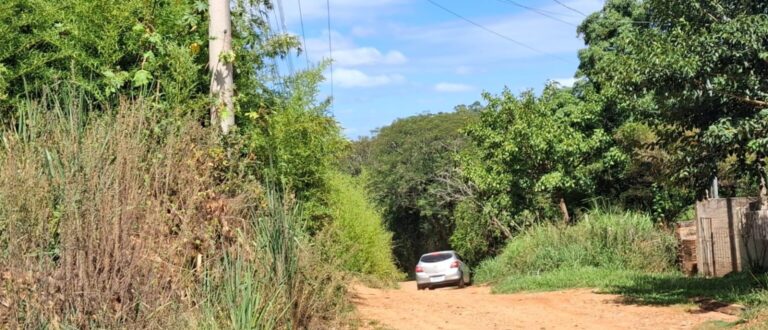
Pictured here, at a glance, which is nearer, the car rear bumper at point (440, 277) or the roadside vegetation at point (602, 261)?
the roadside vegetation at point (602, 261)

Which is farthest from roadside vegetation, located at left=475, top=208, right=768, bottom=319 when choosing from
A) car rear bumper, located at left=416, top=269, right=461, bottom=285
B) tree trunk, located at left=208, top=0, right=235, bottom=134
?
tree trunk, located at left=208, top=0, right=235, bottom=134

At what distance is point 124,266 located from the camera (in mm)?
5273

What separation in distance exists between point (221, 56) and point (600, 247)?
52.9ft

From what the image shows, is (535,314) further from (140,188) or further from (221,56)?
(140,188)

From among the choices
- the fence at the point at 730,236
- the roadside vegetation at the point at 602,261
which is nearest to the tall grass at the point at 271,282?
the roadside vegetation at the point at 602,261

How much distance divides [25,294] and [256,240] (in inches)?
80.0

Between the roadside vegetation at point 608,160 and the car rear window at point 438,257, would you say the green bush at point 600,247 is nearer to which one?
the roadside vegetation at point 608,160

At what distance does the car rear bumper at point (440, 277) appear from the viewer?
26.8 m

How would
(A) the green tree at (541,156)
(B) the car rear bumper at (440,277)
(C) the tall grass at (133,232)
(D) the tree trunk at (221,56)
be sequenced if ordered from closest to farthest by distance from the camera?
(C) the tall grass at (133,232), (D) the tree trunk at (221,56), (A) the green tree at (541,156), (B) the car rear bumper at (440,277)

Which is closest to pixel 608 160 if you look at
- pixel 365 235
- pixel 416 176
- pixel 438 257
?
pixel 438 257

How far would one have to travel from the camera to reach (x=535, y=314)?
1402 centimetres

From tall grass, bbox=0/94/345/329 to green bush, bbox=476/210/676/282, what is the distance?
15.8 m

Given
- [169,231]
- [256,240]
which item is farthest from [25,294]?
[256,240]

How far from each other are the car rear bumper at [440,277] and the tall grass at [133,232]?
65.9 feet
